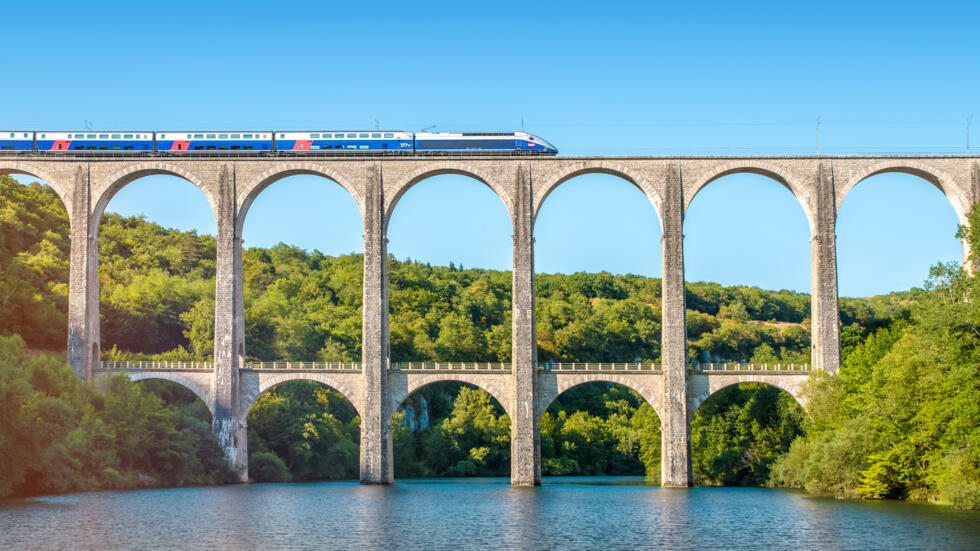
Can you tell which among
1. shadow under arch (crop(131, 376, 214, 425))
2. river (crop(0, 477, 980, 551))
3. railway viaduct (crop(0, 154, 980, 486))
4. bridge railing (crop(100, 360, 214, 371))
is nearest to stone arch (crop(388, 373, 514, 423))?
railway viaduct (crop(0, 154, 980, 486))

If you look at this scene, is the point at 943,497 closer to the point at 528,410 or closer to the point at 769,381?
the point at 769,381

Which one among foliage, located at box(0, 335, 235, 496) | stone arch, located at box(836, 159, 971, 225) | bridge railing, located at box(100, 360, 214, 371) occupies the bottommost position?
foliage, located at box(0, 335, 235, 496)

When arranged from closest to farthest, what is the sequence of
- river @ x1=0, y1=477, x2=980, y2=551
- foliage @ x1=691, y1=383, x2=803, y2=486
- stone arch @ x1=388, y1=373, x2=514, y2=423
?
river @ x1=0, y1=477, x2=980, y2=551
stone arch @ x1=388, y1=373, x2=514, y2=423
foliage @ x1=691, y1=383, x2=803, y2=486

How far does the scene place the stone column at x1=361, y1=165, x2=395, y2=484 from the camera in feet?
182

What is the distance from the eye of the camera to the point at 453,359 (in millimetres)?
78125

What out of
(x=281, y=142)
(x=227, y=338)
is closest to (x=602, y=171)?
(x=281, y=142)

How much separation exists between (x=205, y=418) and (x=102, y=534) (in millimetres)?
29108

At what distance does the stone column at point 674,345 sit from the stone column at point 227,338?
20650 mm

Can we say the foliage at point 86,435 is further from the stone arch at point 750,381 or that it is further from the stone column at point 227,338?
the stone arch at point 750,381

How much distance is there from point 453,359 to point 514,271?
75.9 ft

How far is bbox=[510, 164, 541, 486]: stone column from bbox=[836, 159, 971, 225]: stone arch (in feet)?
49.6

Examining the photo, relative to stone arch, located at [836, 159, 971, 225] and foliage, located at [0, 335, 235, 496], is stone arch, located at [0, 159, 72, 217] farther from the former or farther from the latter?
stone arch, located at [836, 159, 971, 225]

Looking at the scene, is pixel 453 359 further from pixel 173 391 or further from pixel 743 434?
pixel 743 434

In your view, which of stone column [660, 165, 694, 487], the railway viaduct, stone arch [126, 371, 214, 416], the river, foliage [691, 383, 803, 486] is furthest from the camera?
foliage [691, 383, 803, 486]
